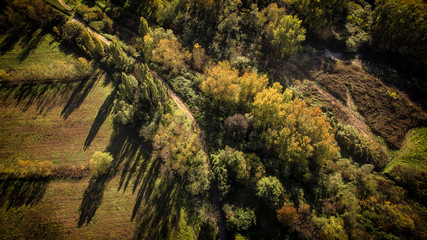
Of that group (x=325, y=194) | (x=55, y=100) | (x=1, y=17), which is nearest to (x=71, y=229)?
(x=55, y=100)

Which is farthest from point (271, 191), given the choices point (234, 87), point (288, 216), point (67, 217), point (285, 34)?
point (285, 34)

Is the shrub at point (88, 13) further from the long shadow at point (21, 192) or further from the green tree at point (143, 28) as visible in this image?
the long shadow at point (21, 192)

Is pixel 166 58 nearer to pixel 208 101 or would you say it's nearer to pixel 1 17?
pixel 208 101

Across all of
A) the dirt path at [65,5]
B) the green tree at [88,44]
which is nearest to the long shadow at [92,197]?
the green tree at [88,44]

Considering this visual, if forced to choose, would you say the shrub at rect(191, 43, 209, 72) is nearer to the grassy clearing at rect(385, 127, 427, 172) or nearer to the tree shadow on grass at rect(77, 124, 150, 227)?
the tree shadow on grass at rect(77, 124, 150, 227)

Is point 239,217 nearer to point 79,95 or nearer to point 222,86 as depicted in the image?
point 222,86
